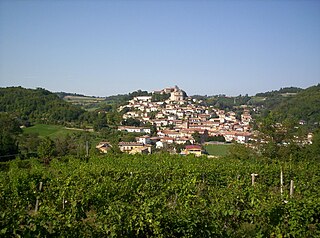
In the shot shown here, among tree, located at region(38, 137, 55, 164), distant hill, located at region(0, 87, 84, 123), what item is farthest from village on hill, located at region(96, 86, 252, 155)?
tree, located at region(38, 137, 55, 164)

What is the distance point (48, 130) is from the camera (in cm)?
4566

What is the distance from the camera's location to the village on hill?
56.4 m

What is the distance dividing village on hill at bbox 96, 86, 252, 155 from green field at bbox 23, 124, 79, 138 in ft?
32.1

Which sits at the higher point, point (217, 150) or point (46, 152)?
point (46, 152)

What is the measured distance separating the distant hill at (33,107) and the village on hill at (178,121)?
10877 mm

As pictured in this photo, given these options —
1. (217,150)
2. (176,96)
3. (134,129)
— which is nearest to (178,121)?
(134,129)

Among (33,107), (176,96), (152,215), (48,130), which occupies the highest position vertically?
(176,96)

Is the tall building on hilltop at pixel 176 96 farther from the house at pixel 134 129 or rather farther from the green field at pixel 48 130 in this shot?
the green field at pixel 48 130

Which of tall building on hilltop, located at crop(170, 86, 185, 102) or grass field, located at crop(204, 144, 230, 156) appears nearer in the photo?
grass field, located at crop(204, 144, 230, 156)

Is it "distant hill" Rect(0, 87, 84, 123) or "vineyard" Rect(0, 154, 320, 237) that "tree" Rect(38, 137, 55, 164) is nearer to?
"vineyard" Rect(0, 154, 320, 237)

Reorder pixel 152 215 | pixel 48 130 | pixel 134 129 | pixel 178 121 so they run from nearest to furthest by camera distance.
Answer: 1. pixel 152 215
2. pixel 48 130
3. pixel 134 129
4. pixel 178 121

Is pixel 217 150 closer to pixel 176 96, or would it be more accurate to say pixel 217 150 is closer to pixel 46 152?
pixel 46 152

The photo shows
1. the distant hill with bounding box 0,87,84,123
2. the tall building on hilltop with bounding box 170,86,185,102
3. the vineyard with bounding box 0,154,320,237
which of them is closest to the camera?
the vineyard with bounding box 0,154,320,237

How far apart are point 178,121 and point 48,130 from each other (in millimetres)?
43945
